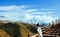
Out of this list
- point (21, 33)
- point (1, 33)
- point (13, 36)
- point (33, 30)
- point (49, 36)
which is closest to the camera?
point (1, 33)

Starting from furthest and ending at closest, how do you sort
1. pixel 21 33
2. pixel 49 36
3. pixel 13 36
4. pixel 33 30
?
pixel 33 30, pixel 49 36, pixel 21 33, pixel 13 36

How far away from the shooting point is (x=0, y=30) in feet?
38.4

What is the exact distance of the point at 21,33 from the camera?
13.2m

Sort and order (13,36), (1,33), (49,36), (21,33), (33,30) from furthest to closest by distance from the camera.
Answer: (33,30) → (49,36) → (21,33) → (13,36) → (1,33)

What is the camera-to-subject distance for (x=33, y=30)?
18.6m

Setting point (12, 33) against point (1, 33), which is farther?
point (12, 33)

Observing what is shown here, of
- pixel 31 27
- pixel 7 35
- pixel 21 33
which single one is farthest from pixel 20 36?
pixel 31 27

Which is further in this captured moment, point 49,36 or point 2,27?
point 49,36

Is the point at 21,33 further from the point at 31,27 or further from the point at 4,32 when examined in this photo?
the point at 31,27

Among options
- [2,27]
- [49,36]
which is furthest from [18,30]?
[49,36]

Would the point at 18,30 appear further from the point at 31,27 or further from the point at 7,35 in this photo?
the point at 31,27

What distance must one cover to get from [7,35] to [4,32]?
0.31 meters

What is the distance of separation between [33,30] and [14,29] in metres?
6.10

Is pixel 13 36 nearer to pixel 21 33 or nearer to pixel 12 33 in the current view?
pixel 12 33
